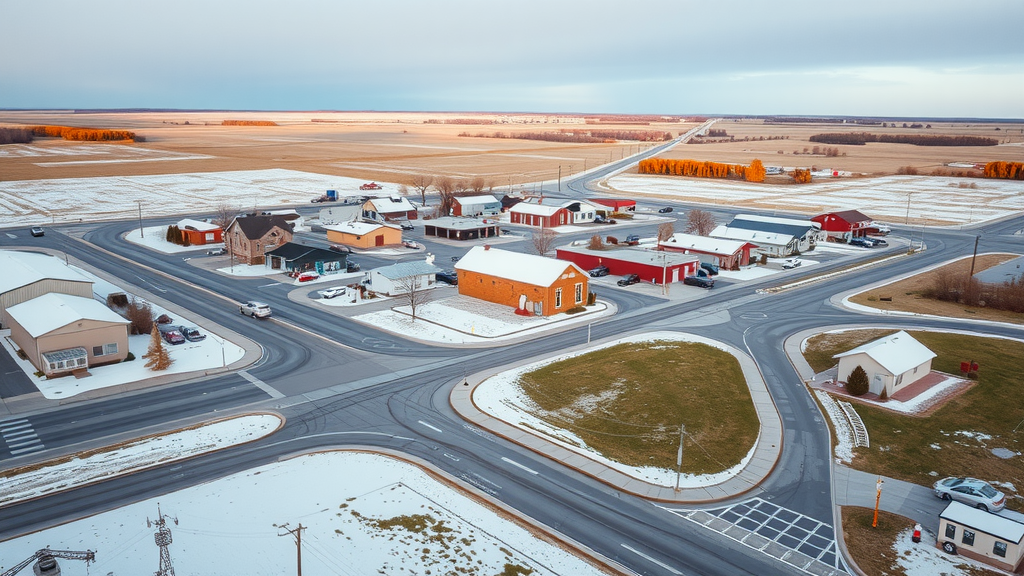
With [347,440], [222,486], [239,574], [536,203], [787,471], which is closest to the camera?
[239,574]

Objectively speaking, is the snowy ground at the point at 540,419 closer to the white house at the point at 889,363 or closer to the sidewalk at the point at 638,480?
the sidewalk at the point at 638,480

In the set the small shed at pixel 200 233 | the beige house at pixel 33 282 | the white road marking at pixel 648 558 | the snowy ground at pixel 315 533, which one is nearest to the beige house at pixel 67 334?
the beige house at pixel 33 282

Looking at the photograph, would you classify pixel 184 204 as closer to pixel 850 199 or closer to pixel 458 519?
pixel 458 519

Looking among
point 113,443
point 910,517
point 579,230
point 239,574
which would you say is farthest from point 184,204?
point 910,517

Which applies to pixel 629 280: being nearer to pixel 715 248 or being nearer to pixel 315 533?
pixel 715 248

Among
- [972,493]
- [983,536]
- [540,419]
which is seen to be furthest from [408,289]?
[983,536]

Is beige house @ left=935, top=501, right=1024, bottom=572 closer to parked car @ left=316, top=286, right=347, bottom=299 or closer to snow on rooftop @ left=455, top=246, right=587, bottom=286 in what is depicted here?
snow on rooftop @ left=455, top=246, right=587, bottom=286

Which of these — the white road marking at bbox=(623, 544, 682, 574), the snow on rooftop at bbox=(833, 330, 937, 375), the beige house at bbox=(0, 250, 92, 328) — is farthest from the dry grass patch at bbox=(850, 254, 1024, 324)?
the beige house at bbox=(0, 250, 92, 328)

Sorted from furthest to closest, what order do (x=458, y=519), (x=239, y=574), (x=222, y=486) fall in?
(x=222, y=486) → (x=458, y=519) → (x=239, y=574)
